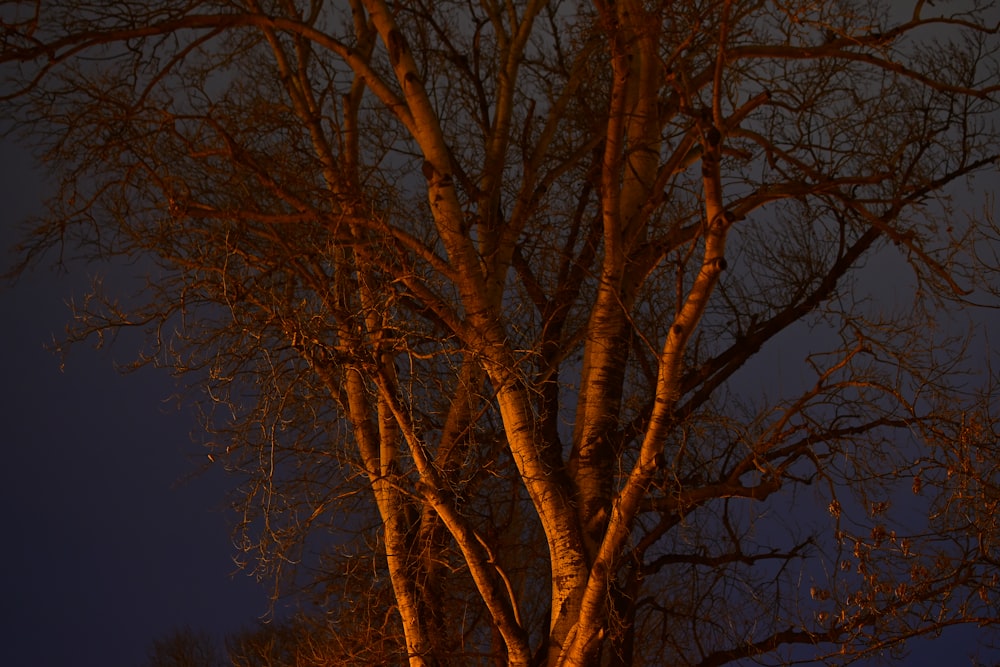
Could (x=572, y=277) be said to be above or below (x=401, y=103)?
below

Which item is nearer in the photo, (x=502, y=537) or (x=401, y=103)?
(x=401, y=103)

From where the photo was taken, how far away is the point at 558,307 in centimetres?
798

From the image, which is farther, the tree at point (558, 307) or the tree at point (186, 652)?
the tree at point (186, 652)

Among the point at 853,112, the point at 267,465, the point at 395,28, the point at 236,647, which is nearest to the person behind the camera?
the point at 267,465

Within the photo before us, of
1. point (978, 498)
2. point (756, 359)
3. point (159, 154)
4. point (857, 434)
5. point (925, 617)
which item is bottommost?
point (925, 617)

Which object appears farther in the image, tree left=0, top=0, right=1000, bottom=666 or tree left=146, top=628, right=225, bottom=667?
tree left=146, top=628, right=225, bottom=667

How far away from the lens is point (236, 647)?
677 inches

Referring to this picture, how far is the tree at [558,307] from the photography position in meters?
6.62

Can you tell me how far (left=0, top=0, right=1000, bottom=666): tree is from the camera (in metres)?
6.62

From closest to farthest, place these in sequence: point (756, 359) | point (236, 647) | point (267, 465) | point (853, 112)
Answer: point (267, 465), point (853, 112), point (756, 359), point (236, 647)

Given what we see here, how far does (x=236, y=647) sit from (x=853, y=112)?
13214mm

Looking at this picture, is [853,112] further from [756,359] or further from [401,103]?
[401,103]

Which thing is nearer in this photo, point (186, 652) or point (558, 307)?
point (558, 307)

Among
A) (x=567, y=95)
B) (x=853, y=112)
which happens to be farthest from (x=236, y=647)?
(x=853, y=112)
